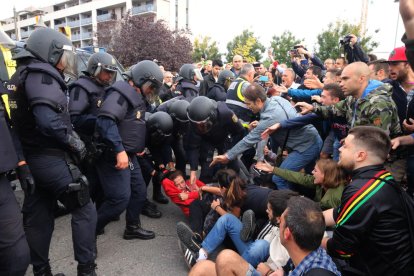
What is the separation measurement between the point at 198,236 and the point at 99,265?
1.02 meters

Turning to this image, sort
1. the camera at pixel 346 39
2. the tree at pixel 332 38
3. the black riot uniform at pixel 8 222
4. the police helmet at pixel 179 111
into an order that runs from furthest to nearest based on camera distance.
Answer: the tree at pixel 332 38 → the camera at pixel 346 39 → the police helmet at pixel 179 111 → the black riot uniform at pixel 8 222

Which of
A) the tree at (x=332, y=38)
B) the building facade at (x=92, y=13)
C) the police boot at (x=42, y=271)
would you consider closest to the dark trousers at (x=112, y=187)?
the police boot at (x=42, y=271)

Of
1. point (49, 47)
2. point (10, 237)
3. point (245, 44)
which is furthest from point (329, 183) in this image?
point (245, 44)

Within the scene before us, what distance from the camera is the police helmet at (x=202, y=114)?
385 cm

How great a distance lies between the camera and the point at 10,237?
2.13 metres

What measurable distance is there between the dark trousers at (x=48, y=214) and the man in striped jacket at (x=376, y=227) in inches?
79.6

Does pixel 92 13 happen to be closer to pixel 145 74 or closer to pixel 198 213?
pixel 145 74

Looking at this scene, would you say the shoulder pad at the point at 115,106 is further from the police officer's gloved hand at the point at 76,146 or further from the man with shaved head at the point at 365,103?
the man with shaved head at the point at 365,103

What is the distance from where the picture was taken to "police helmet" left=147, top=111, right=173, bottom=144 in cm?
405

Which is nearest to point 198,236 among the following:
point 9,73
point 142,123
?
point 142,123

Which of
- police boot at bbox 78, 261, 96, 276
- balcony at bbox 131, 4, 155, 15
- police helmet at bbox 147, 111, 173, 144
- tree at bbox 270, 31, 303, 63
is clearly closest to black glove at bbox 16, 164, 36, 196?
police boot at bbox 78, 261, 96, 276

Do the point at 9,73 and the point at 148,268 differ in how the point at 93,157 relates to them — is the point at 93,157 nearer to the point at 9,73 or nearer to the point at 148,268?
the point at 148,268

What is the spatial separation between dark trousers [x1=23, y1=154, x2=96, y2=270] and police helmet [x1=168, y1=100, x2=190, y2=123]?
6.14 ft

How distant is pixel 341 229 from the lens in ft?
5.96
